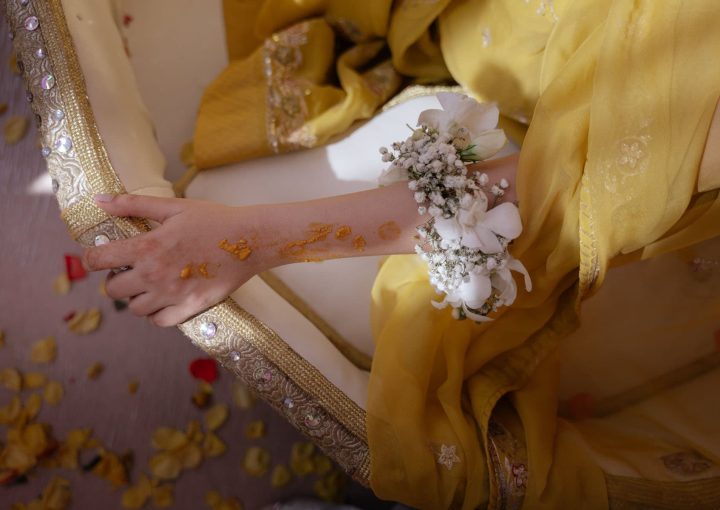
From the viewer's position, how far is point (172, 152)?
1.09 meters

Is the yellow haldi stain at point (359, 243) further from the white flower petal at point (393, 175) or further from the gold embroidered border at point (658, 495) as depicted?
the gold embroidered border at point (658, 495)

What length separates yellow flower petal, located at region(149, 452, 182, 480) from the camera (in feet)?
3.87

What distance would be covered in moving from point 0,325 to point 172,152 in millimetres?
535

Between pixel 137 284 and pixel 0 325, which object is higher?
pixel 137 284

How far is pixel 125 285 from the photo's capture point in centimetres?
76

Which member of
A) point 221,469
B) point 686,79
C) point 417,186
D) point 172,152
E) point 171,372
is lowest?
point 221,469

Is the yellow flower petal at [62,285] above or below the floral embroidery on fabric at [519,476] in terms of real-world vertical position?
below

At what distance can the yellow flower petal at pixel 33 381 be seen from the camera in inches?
47.6

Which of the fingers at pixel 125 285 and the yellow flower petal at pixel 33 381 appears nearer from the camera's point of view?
the fingers at pixel 125 285

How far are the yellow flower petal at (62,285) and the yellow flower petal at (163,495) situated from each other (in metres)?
0.45

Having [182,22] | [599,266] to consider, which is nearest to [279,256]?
[599,266]

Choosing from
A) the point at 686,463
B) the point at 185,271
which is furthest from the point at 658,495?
the point at 185,271

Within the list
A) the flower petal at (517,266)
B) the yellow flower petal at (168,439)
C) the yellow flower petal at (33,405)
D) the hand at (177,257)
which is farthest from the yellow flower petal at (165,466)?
the flower petal at (517,266)

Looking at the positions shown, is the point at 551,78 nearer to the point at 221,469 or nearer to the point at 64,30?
the point at 64,30
